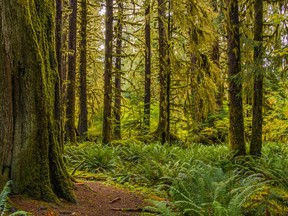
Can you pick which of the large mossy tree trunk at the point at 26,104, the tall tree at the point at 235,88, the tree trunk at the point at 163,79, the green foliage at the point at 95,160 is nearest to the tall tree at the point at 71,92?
the green foliage at the point at 95,160

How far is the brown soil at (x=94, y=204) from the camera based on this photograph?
4.18 m

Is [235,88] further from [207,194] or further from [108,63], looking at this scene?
[108,63]

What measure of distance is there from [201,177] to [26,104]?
10.5ft

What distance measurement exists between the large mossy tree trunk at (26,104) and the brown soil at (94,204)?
9.2 inches

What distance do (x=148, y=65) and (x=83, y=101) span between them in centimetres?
355

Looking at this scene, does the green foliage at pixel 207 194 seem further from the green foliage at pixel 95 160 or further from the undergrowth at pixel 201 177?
the green foliage at pixel 95 160

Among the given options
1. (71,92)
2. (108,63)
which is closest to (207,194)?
(108,63)

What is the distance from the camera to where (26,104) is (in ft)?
14.5

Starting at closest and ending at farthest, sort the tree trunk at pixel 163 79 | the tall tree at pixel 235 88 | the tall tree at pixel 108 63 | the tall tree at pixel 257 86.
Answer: the tall tree at pixel 257 86 → the tall tree at pixel 235 88 → the tree trunk at pixel 163 79 → the tall tree at pixel 108 63

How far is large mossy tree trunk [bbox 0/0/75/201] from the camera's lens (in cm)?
426

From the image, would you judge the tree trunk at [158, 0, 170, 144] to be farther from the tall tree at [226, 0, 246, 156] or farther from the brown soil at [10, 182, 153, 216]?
the brown soil at [10, 182, 153, 216]

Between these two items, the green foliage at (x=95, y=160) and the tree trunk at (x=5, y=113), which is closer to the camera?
the tree trunk at (x=5, y=113)

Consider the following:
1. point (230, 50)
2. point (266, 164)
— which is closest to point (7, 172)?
point (266, 164)

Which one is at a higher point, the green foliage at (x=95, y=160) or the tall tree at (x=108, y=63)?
the tall tree at (x=108, y=63)
